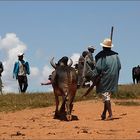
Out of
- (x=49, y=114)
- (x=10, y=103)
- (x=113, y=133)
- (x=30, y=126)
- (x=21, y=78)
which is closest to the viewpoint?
(x=113, y=133)

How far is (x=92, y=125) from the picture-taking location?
12859mm

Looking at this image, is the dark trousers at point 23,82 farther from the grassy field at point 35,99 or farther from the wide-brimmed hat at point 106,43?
the wide-brimmed hat at point 106,43

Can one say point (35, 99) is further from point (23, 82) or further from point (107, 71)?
point (107, 71)

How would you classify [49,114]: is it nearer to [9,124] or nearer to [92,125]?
[9,124]

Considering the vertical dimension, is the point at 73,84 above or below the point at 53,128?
above

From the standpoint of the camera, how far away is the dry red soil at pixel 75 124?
11.1 meters

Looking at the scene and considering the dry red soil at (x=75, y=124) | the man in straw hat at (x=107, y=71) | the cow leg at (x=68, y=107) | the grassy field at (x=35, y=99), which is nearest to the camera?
the dry red soil at (x=75, y=124)

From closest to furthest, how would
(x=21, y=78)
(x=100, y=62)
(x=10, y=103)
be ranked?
(x=100, y=62)
(x=10, y=103)
(x=21, y=78)

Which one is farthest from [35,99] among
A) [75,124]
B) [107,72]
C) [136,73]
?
[136,73]

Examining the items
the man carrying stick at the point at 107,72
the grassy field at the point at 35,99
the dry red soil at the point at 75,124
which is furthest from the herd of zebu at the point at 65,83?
the grassy field at the point at 35,99

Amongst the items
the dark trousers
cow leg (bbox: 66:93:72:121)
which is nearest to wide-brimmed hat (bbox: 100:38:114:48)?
cow leg (bbox: 66:93:72:121)

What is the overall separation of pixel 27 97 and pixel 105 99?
6.50 meters

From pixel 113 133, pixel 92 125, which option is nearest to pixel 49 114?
pixel 92 125

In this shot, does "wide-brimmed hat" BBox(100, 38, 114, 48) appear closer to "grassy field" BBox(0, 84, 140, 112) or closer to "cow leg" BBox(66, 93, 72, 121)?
"cow leg" BBox(66, 93, 72, 121)
